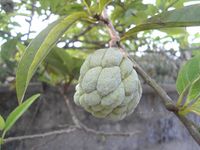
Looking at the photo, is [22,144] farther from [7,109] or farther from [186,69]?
[186,69]

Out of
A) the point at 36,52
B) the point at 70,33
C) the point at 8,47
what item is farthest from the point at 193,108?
the point at 70,33

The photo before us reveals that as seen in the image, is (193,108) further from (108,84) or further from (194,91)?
(108,84)

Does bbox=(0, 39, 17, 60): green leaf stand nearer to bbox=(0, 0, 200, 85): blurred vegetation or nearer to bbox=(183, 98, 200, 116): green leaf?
bbox=(0, 0, 200, 85): blurred vegetation

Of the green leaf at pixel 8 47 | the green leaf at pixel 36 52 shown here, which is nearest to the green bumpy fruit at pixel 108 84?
the green leaf at pixel 36 52

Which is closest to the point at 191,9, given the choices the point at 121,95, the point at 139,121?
the point at 121,95

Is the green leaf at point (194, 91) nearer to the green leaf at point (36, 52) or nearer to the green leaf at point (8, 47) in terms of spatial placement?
the green leaf at point (36, 52)

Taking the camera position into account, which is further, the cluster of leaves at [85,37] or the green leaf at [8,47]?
the green leaf at [8,47]
